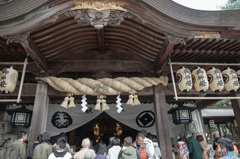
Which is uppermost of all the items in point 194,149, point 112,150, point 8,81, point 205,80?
point 8,81

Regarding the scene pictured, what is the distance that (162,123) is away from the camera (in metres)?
4.43

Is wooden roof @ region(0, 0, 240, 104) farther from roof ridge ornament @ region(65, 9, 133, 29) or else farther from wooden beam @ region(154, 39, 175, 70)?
roof ridge ornament @ region(65, 9, 133, 29)

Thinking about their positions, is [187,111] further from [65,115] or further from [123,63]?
[65,115]

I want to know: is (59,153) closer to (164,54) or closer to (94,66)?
(94,66)

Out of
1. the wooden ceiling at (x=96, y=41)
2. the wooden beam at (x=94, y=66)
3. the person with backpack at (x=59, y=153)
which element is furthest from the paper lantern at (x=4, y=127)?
the person with backpack at (x=59, y=153)

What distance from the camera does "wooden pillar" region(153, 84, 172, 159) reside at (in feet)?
13.8

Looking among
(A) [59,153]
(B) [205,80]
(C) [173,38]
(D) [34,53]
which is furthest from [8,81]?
(B) [205,80]

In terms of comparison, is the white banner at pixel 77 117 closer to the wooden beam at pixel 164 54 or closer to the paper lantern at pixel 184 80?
the wooden beam at pixel 164 54

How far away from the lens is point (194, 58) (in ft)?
15.9

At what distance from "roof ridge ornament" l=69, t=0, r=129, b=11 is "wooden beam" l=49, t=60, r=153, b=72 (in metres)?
1.89

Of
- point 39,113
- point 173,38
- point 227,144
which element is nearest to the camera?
point 227,144

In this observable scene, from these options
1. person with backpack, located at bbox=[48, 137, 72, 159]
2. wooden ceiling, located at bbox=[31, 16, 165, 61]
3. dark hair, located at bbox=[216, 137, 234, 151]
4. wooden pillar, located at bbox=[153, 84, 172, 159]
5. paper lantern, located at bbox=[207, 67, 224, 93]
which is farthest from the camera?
wooden pillar, located at bbox=[153, 84, 172, 159]

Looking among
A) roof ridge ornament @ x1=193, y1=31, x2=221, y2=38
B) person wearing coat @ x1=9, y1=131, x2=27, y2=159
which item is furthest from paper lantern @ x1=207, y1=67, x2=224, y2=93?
person wearing coat @ x1=9, y1=131, x2=27, y2=159

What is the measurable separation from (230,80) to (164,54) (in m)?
1.85
